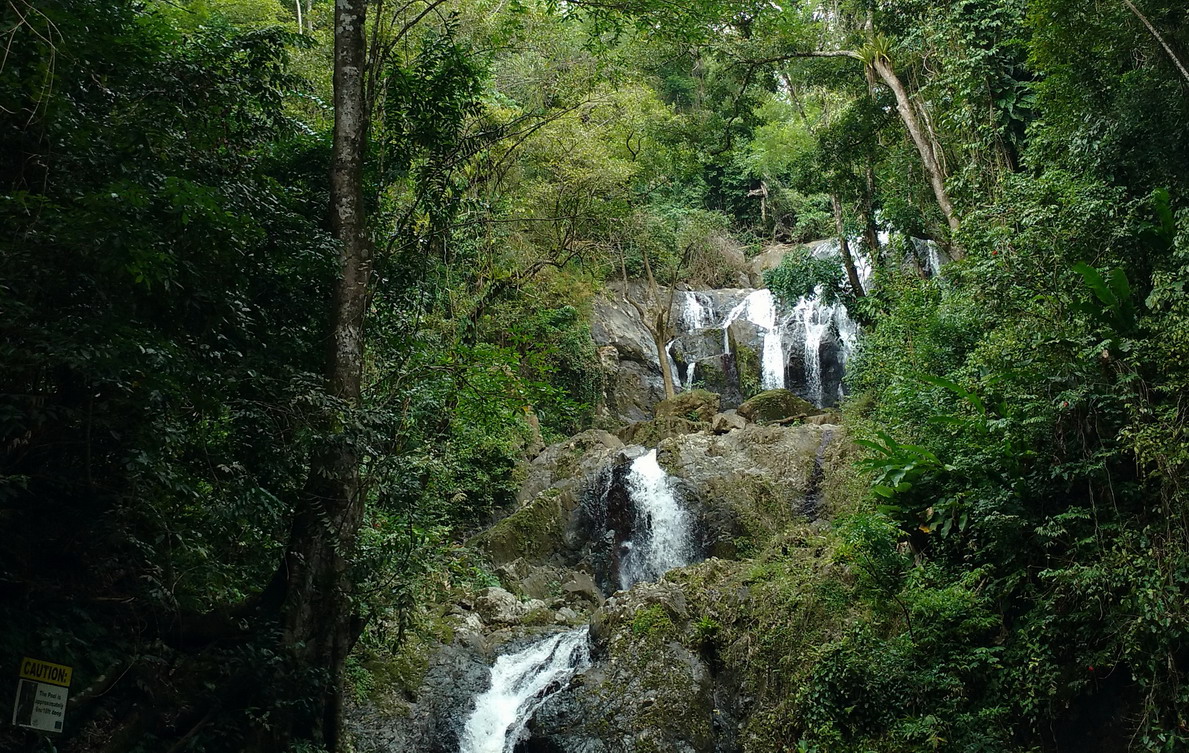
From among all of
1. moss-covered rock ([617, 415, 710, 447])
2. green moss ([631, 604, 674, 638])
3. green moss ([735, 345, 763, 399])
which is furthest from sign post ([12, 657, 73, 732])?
green moss ([735, 345, 763, 399])

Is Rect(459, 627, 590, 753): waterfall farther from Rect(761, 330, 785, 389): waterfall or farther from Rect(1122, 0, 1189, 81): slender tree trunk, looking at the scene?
Rect(761, 330, 785, 389): waterfall

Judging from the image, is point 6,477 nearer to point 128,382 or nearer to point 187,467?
point 128,382

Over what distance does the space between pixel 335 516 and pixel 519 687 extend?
491 cm

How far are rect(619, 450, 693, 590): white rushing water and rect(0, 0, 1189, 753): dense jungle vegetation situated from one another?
179 inches

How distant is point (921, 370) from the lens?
1054 centimetres

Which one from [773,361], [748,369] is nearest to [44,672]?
[773,361]

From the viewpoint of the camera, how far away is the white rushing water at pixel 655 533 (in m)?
13.2

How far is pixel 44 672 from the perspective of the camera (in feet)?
13.7

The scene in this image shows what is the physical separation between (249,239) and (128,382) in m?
1.37

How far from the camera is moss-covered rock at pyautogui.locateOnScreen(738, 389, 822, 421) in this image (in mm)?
16125

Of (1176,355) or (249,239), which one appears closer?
(249,239)

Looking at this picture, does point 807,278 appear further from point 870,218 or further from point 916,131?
point 916,131

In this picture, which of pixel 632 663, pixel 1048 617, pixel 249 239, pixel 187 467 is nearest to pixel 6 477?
pixel 187 467

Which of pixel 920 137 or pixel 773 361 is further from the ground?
pixel 920 137
